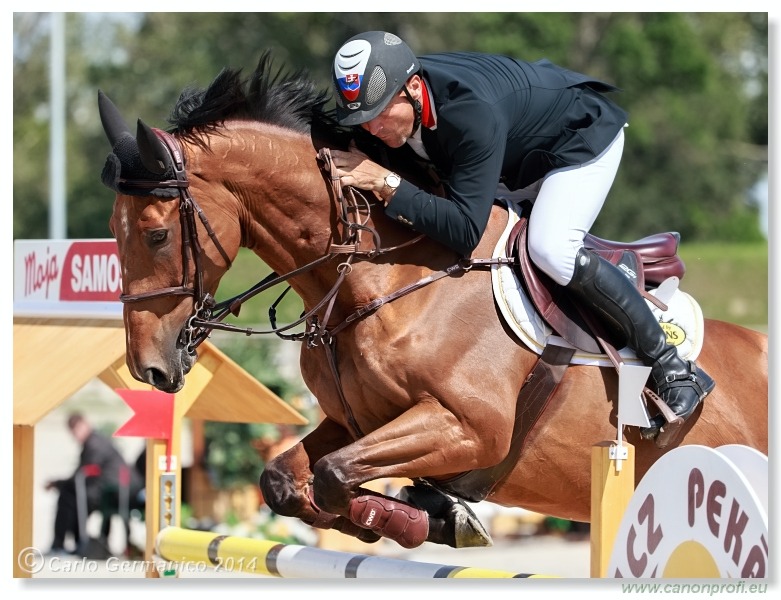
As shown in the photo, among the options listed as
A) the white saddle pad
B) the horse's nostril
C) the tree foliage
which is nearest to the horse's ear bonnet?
the horse's nostril

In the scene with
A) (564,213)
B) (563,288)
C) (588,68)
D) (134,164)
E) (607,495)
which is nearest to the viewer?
(607,495)

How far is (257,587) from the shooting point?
14.8ft

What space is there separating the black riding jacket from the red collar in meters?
0.02

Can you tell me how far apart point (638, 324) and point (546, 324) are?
0.31m

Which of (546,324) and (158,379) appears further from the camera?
(546,324)

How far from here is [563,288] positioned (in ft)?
13.1

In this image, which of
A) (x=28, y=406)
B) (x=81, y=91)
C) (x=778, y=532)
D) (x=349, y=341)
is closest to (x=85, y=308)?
(x=28, y=406)

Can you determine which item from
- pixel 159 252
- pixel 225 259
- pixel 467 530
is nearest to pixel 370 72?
pixel 225 259

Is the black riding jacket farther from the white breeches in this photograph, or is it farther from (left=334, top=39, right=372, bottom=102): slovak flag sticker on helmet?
(left=334, top=39, right=372, bottom=102): slovak flag sticker on helmet

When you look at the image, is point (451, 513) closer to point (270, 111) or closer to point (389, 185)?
point (389, 185)

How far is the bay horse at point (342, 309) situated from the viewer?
12.2 feet

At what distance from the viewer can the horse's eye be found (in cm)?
371

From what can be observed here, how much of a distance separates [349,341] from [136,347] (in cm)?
69

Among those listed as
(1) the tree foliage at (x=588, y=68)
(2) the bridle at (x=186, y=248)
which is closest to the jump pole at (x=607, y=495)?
(2) the bridle at (x=186, y=248)
